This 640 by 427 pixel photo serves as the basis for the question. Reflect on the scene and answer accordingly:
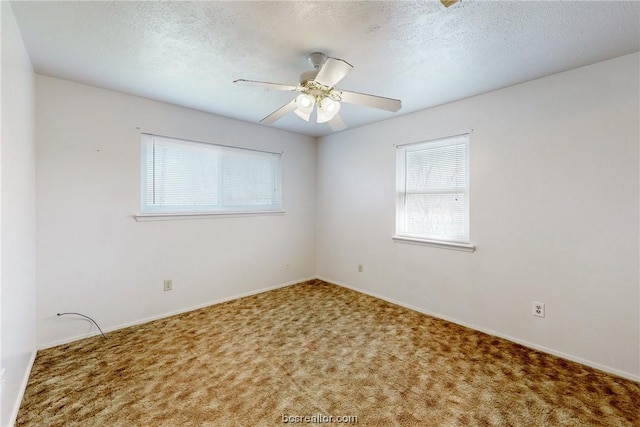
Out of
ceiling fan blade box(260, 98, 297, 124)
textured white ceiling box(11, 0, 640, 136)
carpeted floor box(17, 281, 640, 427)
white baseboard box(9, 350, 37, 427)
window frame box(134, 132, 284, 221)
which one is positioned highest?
textured white ceiling box(11, 0, 640, 136)

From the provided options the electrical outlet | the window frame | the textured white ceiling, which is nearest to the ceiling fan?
the textured white ceiling

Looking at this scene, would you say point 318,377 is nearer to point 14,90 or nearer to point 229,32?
point 229,32

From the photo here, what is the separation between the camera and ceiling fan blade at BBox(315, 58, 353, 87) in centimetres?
160

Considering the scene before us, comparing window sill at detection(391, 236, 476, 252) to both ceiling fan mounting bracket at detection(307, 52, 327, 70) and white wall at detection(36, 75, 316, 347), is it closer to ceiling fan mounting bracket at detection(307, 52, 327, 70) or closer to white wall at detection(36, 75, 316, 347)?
white wall at detection(36, 75, 316, 347)

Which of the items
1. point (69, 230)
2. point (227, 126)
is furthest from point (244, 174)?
point (69, 230)

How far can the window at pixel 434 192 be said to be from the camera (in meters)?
3.10

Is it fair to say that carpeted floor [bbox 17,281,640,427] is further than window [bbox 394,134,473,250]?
No

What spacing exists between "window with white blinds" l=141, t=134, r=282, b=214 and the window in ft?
5.81

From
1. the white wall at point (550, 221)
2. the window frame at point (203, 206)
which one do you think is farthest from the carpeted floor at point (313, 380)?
the window frame at point (203, 206)

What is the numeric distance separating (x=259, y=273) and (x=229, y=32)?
9.80 ft

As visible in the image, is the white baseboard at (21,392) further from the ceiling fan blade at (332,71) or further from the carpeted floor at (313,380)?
the ceiling fan blade at (332,71)

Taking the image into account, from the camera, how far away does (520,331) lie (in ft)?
8.65

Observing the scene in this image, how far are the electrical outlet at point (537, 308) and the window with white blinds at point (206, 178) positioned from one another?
124 inches

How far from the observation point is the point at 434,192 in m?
3.33
